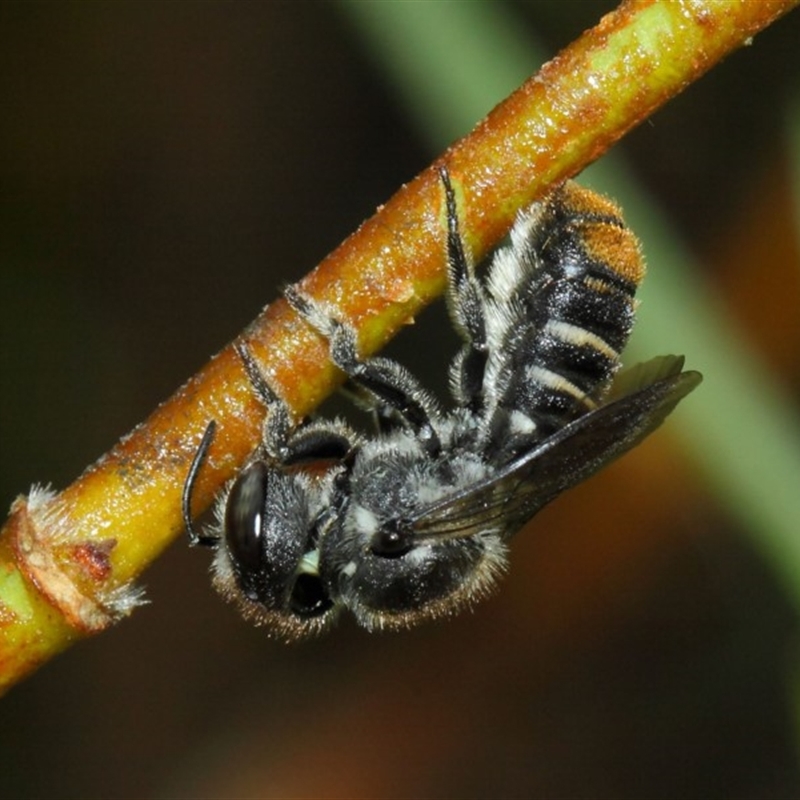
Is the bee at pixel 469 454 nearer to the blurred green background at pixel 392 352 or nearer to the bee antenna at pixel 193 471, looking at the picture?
the bee antenna at pixel 193 471

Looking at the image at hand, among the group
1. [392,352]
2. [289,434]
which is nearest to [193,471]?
[289,434]

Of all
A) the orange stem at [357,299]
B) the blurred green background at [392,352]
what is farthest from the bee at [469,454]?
the blurred green background at [392,352]

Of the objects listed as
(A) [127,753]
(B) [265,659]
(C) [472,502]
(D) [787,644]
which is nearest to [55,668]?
(A) [127,753]

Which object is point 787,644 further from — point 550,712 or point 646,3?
point 646,3

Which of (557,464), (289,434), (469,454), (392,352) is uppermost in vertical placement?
(392,352)

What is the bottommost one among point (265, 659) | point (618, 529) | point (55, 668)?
point (618, 529)

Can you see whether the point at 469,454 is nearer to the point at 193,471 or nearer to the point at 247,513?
the point at 247,513
